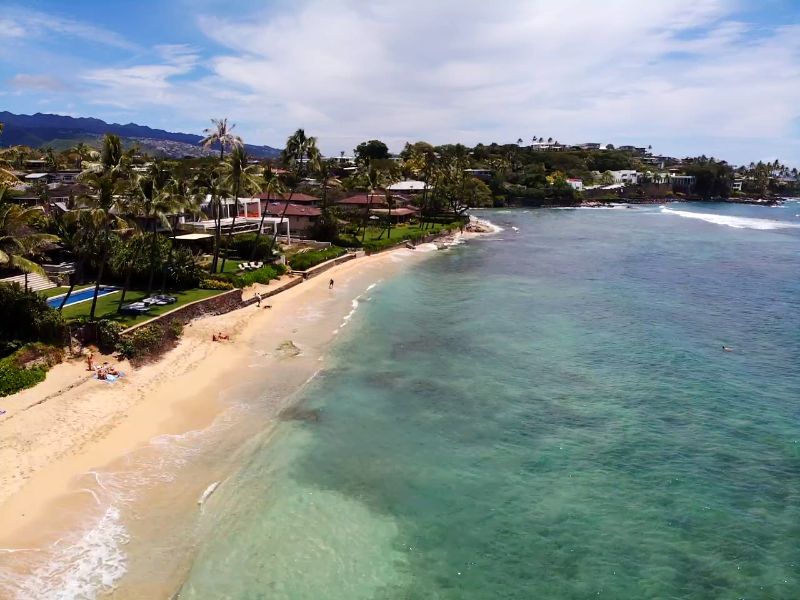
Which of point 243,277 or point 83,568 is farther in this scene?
point 243,277

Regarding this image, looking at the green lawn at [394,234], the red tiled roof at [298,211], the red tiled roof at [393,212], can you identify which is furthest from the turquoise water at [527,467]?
the red tiled roof at [393,212]

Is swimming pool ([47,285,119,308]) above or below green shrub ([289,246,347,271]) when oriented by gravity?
below

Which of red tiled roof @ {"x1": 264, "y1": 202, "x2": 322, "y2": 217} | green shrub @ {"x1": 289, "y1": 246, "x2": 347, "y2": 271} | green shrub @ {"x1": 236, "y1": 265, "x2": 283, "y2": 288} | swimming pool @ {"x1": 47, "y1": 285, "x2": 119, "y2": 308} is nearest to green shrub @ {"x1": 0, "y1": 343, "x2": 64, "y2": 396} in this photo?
swimming pool @ {"x1": 47, "y1": 285, "x2": 119, "y2": 308}

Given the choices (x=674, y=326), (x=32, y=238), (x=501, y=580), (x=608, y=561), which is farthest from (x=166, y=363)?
(x=674, y=326)

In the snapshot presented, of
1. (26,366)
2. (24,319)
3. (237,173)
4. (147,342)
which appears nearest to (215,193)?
(237,173)

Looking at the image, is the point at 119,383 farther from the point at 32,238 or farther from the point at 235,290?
the point at 235,290

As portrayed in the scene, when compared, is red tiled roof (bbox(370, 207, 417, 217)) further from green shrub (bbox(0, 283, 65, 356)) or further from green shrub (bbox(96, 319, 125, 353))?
green shrub (bbox(0, 283, 65, 356))

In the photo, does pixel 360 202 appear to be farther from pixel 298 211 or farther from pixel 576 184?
pixel 576 184
